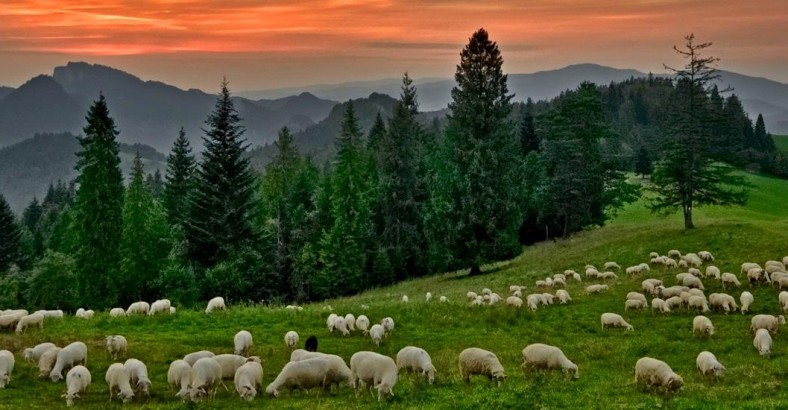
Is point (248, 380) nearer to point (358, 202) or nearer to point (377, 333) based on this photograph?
point (377, 333)

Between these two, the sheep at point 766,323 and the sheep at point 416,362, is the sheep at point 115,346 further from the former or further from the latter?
the sheep at point 766,323

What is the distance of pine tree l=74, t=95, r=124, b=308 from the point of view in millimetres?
57562

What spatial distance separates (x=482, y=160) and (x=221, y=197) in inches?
922

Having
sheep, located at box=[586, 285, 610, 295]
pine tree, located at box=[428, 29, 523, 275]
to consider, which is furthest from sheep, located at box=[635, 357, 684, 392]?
pine tree, located at box=[428, 29, 523, 275]

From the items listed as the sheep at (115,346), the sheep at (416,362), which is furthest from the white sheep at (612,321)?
the sheep at (115,346)

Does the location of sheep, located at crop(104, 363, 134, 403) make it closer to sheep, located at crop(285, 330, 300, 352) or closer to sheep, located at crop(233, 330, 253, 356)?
sheep, located at crop(233, 330, 253, 356)

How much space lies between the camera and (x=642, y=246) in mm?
50562

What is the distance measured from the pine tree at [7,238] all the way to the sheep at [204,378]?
90.9 meters

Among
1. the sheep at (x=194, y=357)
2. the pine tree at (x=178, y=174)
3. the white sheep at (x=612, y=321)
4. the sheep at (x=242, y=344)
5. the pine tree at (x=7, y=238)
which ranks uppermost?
the pine tree at (x=178, y=174)

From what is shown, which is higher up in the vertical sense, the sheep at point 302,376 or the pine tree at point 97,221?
the pine tree at point 97,221

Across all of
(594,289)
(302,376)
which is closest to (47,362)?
(302,376)

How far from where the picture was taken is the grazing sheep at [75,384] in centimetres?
1717

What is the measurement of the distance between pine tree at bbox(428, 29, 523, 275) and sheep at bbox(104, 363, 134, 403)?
129 feet

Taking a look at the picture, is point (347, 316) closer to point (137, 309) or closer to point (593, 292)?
point (137, 309)
